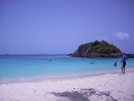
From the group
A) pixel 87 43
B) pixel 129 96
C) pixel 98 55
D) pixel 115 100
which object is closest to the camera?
pixel 115 100

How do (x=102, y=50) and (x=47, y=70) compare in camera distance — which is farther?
(x=102, y=50)

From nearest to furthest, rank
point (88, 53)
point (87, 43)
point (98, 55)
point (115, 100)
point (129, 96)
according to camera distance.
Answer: point (115, 100)
point (129, 96)
point (98, 55)
point (88, 53)
point (87, 43)

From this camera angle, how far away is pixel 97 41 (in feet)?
280

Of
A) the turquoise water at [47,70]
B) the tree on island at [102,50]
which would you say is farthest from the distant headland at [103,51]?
the turquoise water at [47,70]

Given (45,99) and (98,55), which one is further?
(98,55)

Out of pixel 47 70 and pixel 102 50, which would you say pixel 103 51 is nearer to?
pixel 102 50

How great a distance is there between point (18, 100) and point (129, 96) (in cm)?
513

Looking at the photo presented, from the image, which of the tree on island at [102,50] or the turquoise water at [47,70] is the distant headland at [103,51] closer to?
the tree on island at [102,50]

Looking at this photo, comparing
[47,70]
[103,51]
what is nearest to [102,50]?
[103,51]

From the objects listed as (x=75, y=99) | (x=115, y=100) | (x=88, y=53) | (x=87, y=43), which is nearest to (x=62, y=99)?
(x=75, y=99)

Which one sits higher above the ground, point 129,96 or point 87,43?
point 87,43

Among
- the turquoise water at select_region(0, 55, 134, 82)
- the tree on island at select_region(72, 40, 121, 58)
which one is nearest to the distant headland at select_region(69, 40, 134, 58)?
the tree on island at select_region(72, 40, 121, 58)

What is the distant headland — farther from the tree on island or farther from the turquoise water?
the turquoise water

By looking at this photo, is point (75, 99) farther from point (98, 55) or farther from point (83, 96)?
point (98, 55)
